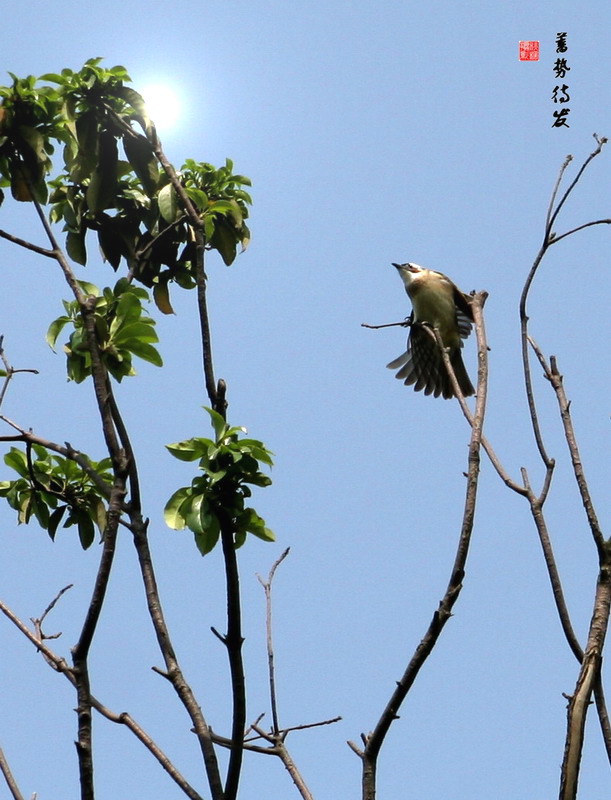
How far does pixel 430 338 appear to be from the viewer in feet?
26.1

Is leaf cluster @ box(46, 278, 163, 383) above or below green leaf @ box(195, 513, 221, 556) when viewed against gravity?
above

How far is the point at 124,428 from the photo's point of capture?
3.61 m

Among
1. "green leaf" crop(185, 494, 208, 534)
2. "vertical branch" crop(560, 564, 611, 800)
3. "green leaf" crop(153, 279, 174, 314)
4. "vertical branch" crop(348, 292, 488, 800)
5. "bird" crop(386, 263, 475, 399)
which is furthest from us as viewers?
"bird" crop(386, 263, 475, 399)

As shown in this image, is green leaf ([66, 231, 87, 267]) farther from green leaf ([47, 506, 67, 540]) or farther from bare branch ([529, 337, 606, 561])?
bare branch ([529, 337, 606, 561])

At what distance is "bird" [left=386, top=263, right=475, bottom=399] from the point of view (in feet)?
25.7

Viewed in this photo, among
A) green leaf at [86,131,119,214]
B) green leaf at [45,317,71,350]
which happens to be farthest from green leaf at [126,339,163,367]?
green leaf at [86,131,119,214]

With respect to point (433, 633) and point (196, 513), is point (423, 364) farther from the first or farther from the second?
point (433, 633)

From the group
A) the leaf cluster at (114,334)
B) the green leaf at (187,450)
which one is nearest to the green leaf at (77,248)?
the leaf cluster at (114,334)

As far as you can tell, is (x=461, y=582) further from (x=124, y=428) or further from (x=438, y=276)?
(x=438, y=276)

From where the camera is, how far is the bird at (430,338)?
784cm

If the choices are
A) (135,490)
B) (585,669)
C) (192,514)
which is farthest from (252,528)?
(585,669)

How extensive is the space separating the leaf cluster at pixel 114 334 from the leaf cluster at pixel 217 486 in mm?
552

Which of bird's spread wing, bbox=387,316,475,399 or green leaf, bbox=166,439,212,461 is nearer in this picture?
green leaf, bbox=166,439,212,461

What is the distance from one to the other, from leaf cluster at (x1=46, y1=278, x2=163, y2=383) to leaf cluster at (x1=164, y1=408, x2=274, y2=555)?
21.7 inches
